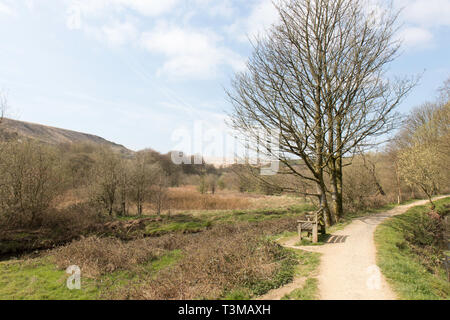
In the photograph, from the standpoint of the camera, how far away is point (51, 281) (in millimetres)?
8812

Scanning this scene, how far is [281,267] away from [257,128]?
721 centimetres

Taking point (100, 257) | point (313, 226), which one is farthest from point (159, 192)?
point (313, 226)

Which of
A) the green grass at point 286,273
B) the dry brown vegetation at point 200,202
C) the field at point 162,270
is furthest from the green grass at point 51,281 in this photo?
the dry brown vegetation at point 200,202

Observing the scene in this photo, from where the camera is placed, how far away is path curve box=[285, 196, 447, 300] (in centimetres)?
488

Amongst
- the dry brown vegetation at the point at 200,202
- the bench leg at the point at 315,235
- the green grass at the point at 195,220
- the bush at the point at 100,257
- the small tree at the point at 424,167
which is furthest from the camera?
the dry brown vegetation at the point at 200,202

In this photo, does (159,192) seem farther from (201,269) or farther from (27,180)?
(201,269)

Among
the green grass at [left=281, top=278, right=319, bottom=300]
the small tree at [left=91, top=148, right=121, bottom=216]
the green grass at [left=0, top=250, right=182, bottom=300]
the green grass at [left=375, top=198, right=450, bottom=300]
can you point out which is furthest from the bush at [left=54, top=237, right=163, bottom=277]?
the small tree at [left=91, top=148, right=121, bottom=216]

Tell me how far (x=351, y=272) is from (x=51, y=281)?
9891 millimetres

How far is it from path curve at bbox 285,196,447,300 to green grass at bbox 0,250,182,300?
19.2ft

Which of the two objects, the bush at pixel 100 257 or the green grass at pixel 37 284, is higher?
the bush at pixel 100 257

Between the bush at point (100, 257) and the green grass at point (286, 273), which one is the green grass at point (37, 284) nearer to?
the bush at point (100, 257)

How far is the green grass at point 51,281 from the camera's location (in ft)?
25.3

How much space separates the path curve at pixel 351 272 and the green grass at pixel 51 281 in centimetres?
584
